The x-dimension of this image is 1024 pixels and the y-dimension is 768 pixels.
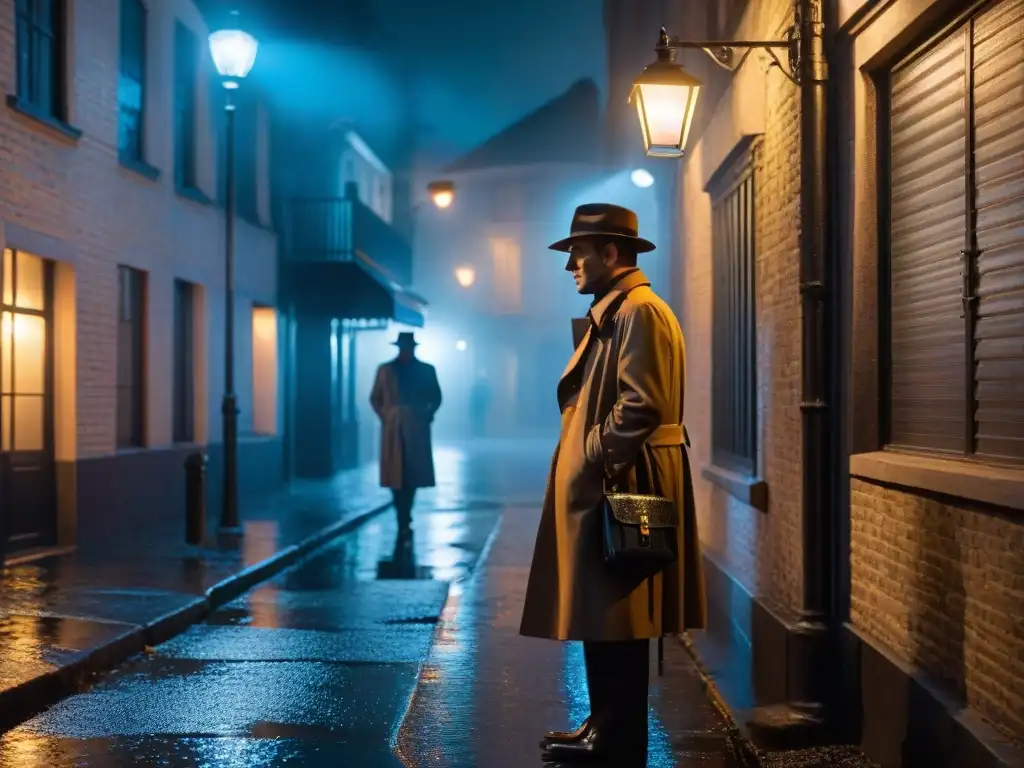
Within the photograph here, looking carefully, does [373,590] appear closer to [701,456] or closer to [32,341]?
[701,456]

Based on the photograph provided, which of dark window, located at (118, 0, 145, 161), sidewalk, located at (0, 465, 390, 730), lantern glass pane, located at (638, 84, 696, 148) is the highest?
dark window, located at (118, 0, 145, 161)

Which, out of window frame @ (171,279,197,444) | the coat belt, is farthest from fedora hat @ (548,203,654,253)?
window frame @ (171,279,197,444)

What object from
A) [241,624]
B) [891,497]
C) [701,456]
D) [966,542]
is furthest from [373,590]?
[966,542]

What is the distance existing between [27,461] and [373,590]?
3550 millimetres

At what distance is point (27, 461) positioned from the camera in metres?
11.3

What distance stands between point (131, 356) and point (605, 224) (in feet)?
33.4

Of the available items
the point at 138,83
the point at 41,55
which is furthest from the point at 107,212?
the point at 138,83

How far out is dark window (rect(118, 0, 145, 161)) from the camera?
13.8m

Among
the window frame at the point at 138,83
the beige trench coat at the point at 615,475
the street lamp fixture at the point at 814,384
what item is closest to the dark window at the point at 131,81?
the window frame at the point at 138,83

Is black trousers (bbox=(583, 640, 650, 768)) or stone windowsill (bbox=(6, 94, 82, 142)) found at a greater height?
stone windowsill (bbox=(6, 94, 82, 142))

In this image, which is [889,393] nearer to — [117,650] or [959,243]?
[959,243]

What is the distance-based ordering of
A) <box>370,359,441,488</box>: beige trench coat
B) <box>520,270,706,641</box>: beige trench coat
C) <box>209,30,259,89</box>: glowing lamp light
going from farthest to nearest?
<box>370,359,441,488</box>: beige trench coat, <box>209,30,259,89</box>: glowing lamp light, <box>520,270,706,641</box>: beige trench coat

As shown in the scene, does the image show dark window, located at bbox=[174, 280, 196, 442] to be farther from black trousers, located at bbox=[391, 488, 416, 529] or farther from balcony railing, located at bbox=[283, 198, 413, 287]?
balcony railing, located at bbox=[283, 198, 413, 287]

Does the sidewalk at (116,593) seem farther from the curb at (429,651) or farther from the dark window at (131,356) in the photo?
the curb at (429,651)
